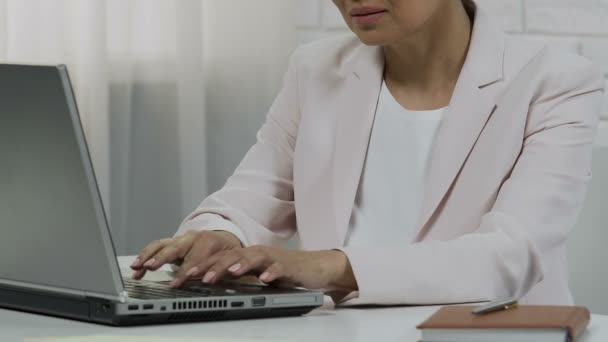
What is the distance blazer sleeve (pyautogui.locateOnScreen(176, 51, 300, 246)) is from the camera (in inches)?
61.7

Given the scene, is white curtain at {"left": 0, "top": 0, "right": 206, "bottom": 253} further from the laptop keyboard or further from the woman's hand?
the laptop keyboard

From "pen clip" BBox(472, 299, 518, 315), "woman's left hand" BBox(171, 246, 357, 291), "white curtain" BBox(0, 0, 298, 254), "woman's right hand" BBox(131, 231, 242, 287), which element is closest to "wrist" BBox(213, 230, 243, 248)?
"woman's right hand" BBox(131, 231, 242, 287)

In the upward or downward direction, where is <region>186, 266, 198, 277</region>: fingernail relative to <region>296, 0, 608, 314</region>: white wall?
downward

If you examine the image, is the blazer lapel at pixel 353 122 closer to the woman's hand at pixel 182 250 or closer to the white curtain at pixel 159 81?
the woman's hand at pixel 182 250

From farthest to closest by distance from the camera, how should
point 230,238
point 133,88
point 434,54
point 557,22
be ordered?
point 557,22 → point 133,88 → point 434,54 → point 230,238

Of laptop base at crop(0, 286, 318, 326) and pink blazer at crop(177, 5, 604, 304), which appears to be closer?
laptop base at crop(0, 286, 318, 326)

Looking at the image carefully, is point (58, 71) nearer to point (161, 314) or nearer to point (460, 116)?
point (161, 314)

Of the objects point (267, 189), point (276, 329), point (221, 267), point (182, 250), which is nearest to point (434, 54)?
point (267, 189)

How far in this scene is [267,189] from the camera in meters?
1.69

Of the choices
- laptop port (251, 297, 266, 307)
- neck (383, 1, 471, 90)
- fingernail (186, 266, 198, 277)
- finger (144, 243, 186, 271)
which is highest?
neck (383, 1, 471, 90)

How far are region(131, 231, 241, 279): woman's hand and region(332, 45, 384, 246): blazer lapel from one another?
0.23 m

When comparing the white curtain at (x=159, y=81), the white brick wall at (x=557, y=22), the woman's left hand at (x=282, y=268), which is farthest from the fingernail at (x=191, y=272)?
the white brick wall at (x=557, y=22)

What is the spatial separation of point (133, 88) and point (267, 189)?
2.13ft

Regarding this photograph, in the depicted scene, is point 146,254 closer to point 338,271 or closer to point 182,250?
point 182,250
